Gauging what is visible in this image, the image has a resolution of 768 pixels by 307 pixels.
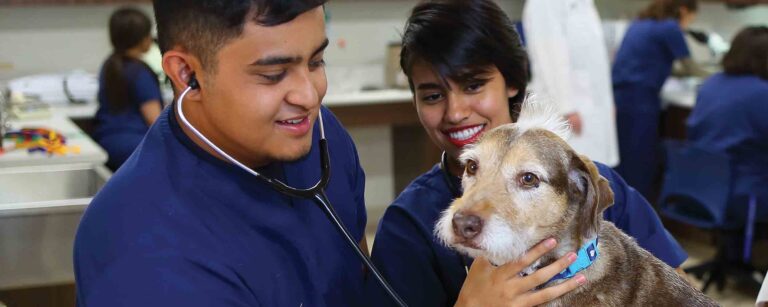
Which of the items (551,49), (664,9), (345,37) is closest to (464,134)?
(551,49)

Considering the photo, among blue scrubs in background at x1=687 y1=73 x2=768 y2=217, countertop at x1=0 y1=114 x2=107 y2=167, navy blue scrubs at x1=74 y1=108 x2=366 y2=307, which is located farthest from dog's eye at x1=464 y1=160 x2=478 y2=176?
blue scrubs in background at x1=687 y1=73 x2=768 y2=217

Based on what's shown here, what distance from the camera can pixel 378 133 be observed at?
17.3 feet

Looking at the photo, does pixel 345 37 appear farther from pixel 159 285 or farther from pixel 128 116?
pixel 159 285

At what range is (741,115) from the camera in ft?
12.7

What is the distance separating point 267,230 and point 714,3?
5512 millimetres

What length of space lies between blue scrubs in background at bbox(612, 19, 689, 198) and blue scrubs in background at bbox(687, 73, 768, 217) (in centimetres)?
61

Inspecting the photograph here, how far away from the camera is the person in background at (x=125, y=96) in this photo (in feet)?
13.3

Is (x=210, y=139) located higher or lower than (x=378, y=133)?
higher

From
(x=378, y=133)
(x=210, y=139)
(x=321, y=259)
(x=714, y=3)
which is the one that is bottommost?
(x=378, y=133)

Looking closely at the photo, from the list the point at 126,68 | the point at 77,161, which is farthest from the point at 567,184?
the point at 126,68

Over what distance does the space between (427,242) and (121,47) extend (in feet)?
10.2

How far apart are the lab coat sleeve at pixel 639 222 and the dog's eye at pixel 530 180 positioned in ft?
1.25

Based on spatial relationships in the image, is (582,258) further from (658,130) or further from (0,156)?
(658,130)

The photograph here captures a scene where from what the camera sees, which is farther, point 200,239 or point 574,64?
point 574,64
